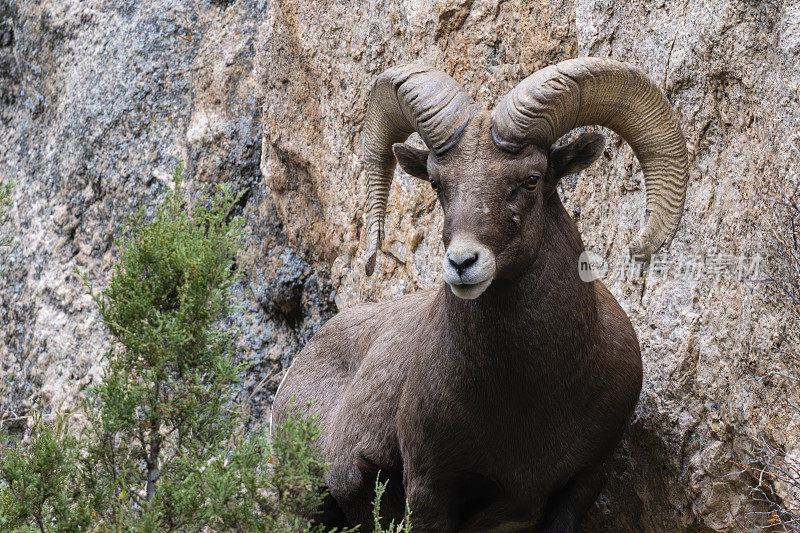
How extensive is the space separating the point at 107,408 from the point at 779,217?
367 cm

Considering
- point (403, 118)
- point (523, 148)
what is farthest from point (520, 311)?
point (403, 118)

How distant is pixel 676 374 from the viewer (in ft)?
19.2

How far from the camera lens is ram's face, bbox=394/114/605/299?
171 inches

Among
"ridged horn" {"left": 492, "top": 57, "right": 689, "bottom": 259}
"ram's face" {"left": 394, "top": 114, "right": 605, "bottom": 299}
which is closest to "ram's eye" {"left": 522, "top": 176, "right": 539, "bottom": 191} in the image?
"ram's face" {"left": 394, "top": 114, "right": 605, "bottom": 299}

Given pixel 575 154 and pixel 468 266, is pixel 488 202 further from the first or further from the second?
pixel 575 154

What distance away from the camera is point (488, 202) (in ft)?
15.0

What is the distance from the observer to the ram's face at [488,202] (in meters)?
4.35

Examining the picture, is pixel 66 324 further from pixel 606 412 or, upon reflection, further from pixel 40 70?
pixel 606 412

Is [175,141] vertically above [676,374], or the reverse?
[175,141]

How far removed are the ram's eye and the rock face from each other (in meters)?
1.36

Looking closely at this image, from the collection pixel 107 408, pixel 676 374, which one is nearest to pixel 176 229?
pixel 107 408

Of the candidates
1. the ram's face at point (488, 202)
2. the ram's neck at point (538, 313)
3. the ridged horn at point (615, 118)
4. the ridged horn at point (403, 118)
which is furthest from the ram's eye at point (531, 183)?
the ridged horn at point (403, 118)

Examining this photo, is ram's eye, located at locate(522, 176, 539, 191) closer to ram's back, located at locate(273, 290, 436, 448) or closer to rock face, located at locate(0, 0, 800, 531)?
ram's back, located at locate(273, 290, 436, 448)

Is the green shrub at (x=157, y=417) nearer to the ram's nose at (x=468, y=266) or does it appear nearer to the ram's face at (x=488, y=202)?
the ram's nose at (x=468, y=266)
